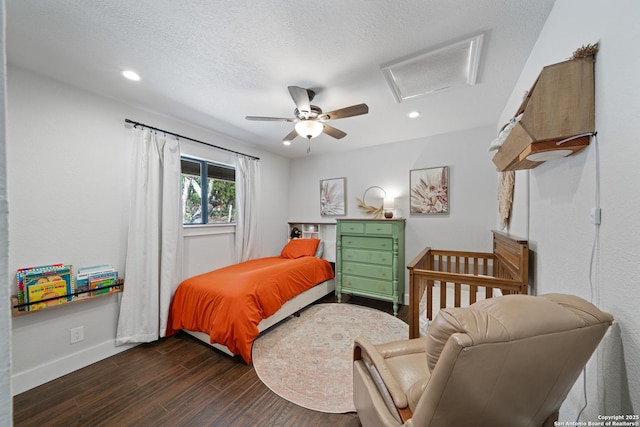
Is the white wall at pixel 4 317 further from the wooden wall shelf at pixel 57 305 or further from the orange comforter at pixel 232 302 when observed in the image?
the wooden wall shelf at pixel 57 305

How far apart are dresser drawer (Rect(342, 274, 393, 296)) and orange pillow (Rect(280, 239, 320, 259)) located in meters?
0.70

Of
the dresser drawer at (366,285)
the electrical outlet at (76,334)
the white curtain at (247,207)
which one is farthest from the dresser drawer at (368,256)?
the electrical outlet at (76,334)

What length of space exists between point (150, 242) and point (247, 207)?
135 centimetres

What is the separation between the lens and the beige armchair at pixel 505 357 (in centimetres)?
66

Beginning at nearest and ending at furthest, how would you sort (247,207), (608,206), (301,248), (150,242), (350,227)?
1. (608,206)
2. (150,242)
3. (350,227)
4. (247,207)
5. (301,248)

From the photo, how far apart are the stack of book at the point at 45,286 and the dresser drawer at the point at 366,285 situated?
113 inches

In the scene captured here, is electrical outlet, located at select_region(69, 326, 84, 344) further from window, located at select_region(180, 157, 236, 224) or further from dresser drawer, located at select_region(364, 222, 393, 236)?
dresser drawer, located at select_region(364, 222, 393, 236)

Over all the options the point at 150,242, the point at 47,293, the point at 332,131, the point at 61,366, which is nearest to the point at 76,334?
→ the point at 61,366

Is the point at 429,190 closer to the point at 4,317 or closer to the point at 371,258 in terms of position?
the point at 371,258

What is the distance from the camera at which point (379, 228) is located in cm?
317

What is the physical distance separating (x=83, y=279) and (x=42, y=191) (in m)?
0.79

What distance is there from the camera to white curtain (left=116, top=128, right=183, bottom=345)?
2.27 meters

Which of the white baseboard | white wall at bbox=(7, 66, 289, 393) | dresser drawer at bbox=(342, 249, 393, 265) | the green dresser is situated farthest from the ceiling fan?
the white baseboard

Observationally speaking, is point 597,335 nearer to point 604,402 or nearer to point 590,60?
point 604,402
